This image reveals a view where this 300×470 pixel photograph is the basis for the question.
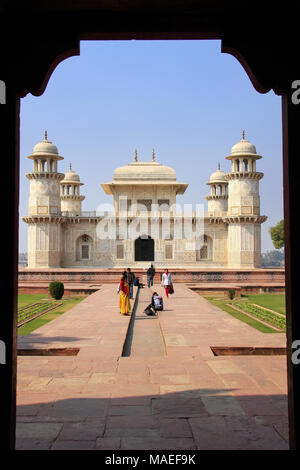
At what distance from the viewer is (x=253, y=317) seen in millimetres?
10375

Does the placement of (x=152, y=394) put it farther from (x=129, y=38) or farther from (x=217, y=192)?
(x=217, y=192)

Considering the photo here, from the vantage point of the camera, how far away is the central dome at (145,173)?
100ft

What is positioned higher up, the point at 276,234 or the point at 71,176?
the point at 71,176

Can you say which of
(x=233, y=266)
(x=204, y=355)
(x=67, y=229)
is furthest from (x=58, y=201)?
(x=204, y=355)

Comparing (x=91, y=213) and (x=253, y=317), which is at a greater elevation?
(x=91, y=213)

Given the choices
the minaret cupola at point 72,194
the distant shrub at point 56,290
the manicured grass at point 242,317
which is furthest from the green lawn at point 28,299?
the minaret cupola at point 72,194

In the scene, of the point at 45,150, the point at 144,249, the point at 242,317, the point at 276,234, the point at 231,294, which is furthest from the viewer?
the point at 276,234

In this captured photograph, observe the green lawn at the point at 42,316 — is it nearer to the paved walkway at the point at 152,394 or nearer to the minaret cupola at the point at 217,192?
the paved walkway at the point at 152,394

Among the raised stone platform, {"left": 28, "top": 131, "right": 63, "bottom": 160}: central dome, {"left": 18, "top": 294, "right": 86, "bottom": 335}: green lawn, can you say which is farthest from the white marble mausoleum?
{"left": 18, "top": 294, "right": 86, "bottom": 335}: green lawn

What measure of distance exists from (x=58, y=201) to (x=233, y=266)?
40.5 feet

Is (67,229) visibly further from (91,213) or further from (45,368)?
(45,368)

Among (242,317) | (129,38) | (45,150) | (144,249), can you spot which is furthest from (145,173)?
(129,38)

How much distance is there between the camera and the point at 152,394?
3.98 meters

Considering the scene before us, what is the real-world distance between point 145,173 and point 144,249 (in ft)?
17.8
